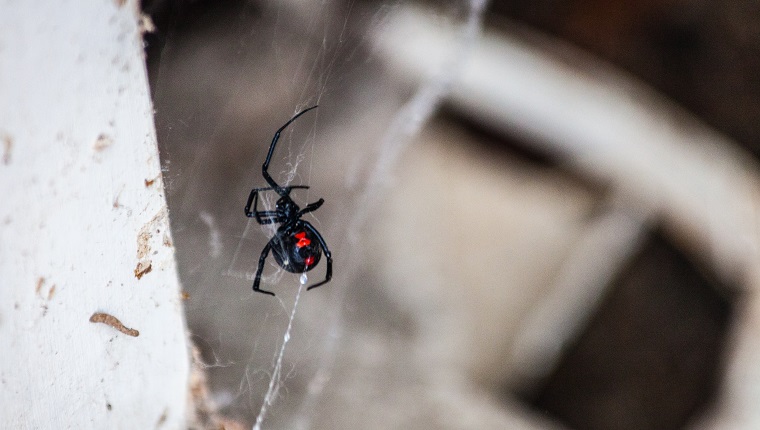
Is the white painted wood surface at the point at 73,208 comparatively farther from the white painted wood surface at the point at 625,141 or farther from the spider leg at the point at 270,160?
the white painted wood surface at the point at 625,141

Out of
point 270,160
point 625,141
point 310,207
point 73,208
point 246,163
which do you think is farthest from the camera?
point 625,141

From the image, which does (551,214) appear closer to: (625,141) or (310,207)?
(625,141)

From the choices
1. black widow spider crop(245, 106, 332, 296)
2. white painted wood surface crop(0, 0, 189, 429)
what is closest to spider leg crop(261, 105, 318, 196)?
black widow spider crop(245, 106, 332, 296)

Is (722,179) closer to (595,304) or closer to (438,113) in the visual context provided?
(595,304)

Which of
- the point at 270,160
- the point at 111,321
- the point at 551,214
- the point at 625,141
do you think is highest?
the point at 625,141

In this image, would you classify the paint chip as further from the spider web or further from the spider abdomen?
the spider abdomen

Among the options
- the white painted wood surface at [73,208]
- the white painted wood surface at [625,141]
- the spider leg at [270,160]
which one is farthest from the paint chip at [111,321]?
the white painted wood surface at [625,141]

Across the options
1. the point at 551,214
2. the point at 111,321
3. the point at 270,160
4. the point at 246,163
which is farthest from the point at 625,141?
the point at 111,321
